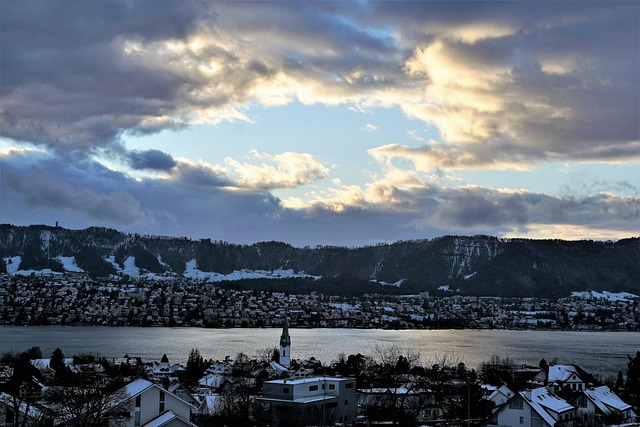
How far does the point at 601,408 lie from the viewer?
24.2 meters

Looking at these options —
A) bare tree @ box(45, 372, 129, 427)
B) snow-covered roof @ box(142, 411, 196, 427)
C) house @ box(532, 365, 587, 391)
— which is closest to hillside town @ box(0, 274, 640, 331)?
house @ box(532, 365, 587, 391)

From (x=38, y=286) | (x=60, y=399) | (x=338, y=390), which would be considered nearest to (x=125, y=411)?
(x=60, y=399)

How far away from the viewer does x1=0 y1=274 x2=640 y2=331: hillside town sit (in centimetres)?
12081

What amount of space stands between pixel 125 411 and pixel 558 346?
6511 cm

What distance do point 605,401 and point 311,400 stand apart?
9.29 meters

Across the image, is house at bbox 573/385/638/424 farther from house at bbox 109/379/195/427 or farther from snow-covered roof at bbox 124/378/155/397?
snow-covered roof at bbox 124/378/155/397

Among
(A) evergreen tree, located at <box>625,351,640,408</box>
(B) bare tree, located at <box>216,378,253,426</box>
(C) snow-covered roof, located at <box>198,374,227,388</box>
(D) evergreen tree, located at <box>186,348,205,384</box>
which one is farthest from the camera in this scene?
(D) evergreen tree, located at <box>186,348,205,384</box>

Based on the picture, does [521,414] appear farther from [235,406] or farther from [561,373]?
[561,373]

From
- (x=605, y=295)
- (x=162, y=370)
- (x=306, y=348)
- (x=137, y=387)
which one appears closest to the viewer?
(x=137, y=387)

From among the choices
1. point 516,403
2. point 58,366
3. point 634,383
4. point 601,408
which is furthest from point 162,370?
point 516,403

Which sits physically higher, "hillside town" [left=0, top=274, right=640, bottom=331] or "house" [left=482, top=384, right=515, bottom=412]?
"hillside town" [left=0, top=274, right=640, bottom=331]

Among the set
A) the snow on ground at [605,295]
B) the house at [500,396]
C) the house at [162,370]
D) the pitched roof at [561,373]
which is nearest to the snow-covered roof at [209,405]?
the house at [500,396]

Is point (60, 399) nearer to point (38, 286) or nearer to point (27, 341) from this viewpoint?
point (27, 341)

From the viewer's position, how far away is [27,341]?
243ft
